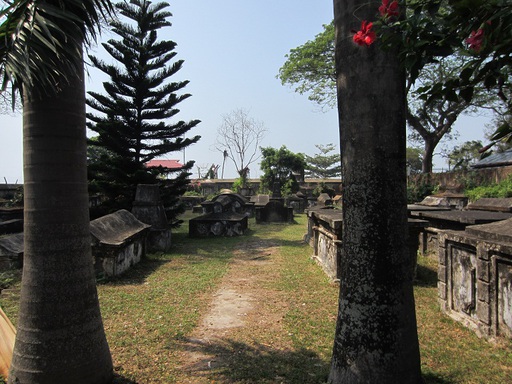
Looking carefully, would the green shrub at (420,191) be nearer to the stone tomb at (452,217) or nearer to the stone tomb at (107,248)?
the stone tomb at (452,217)

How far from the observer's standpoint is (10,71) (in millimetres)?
2252

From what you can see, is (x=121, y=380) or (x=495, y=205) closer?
(x=121, y=380)

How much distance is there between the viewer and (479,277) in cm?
345

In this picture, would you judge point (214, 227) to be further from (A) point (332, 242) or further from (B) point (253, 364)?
(B) point (253, 364)

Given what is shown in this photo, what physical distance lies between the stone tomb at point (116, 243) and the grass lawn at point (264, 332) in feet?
0.85

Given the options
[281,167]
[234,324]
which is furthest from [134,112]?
[281,167]

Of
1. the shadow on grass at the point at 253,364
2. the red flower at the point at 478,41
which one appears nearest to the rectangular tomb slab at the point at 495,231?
the shadow on grass at the point at 253,364

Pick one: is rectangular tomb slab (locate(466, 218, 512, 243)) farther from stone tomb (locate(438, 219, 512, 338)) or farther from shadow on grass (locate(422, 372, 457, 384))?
shadow on grass (locate(422, 372, 457, 384))

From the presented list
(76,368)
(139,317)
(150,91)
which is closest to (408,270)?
(76,368)

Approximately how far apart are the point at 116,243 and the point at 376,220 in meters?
5.11

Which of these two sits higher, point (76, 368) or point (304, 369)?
point (76, 368)

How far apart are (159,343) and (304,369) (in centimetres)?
147

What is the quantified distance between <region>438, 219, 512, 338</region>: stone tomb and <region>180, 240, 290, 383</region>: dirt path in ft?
6.34

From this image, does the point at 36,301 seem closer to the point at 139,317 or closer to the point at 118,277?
the point at 139,317
